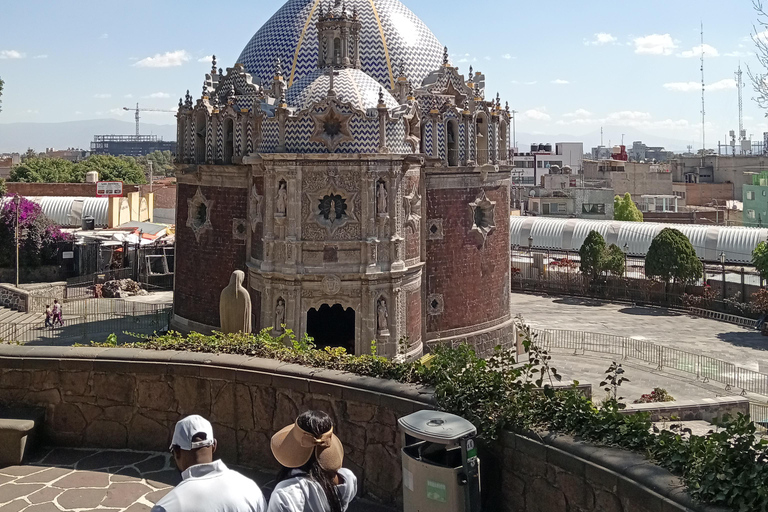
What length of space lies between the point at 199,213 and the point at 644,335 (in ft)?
58.4

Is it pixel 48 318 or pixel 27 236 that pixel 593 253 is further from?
pixel 27 236

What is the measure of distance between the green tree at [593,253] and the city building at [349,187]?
440 inches

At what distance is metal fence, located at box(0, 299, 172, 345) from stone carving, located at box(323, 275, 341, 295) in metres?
10.3

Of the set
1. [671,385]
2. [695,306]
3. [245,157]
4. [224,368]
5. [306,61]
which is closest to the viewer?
[224,368]

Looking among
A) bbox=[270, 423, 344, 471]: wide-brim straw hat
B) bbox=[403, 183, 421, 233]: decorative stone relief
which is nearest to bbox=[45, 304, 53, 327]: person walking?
bbox=[403, 183, 421, 233]: decorative stone relief

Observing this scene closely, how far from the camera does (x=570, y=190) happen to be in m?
68.0

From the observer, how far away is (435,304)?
25.3 m

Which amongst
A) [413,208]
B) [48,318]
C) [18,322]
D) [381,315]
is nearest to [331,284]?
[381,315]

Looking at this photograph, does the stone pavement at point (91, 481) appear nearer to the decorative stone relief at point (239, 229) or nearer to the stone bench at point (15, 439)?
the stone bench at point (15, 439)

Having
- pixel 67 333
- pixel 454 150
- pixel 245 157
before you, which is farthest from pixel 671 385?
pixel 67 333

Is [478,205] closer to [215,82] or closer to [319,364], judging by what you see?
[215,82]

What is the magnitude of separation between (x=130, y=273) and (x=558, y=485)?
37541 millimetres

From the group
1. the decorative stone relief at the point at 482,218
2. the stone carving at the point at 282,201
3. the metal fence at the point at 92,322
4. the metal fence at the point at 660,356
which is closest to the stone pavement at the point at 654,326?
the metal fence at the point at 660,356

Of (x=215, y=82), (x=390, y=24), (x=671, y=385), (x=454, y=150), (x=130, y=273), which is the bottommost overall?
(x=671, y=385)
